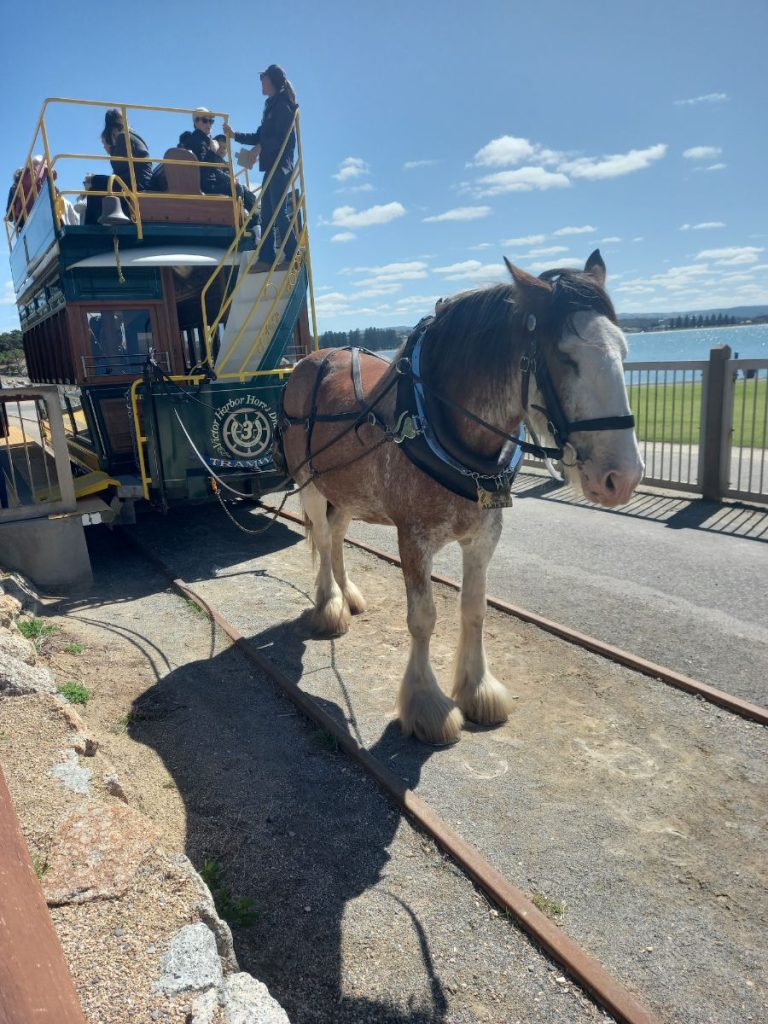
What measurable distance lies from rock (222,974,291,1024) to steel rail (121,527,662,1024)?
1.11m

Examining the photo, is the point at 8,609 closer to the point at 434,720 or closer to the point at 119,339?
the point at 434,720

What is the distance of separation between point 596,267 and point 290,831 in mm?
3008

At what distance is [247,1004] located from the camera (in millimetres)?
1777

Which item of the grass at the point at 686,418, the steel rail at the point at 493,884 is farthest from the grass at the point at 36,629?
the grass at the point at 686,418

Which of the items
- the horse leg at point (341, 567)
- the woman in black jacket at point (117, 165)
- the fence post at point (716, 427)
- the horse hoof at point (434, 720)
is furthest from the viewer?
the fence post at point (716, 427)

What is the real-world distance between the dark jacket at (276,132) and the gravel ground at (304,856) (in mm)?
5554

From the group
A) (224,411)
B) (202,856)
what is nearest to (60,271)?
(224,411)

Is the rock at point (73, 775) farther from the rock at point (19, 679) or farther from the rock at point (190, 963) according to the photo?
the rock at point (190, 963)

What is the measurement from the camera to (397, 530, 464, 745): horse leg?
12.5 feet

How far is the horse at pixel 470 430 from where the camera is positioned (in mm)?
2877

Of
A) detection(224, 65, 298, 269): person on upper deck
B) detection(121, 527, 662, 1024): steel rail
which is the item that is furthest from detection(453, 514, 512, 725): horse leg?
detection(224, 65, 298, 269): person on upper deck

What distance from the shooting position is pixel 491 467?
11.6 feet

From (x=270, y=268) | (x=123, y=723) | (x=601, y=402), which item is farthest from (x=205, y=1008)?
(x=270, y=268)

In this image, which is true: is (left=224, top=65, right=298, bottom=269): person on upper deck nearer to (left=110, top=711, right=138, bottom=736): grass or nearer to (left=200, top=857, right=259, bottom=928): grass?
(left=110, top=711, right=138, bottom=736): grass
